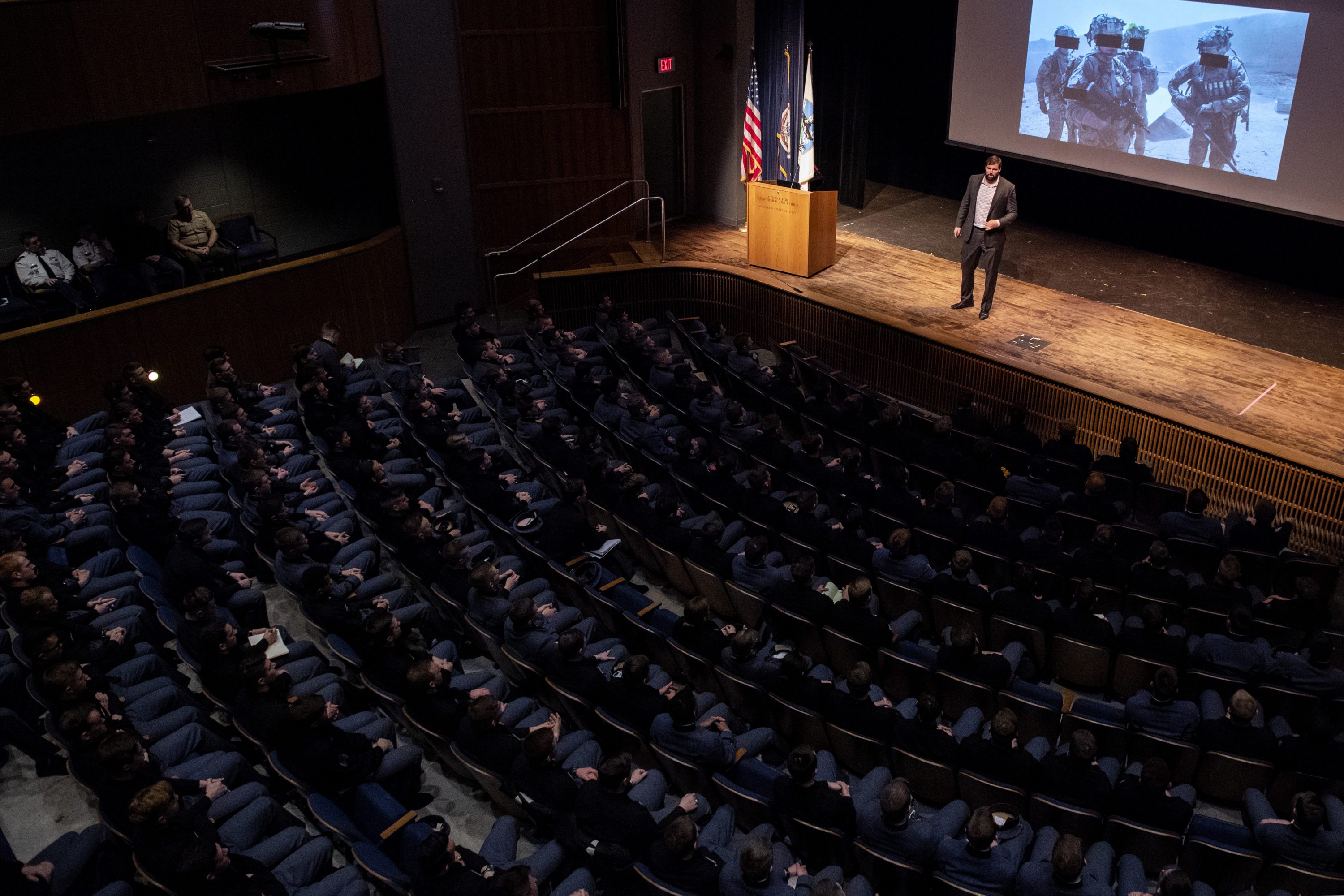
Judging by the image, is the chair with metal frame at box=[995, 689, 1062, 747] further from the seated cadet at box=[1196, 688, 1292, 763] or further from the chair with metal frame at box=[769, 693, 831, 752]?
the chair with metal frame at box=[769, 693, 831, 752]

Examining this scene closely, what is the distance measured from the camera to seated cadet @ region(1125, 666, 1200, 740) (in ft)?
16.7

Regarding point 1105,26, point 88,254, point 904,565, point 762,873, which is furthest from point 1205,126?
point 88,254

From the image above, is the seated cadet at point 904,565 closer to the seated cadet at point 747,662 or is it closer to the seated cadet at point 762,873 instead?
the seated cadet at point 747,662

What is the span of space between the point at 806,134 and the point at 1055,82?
2.73m

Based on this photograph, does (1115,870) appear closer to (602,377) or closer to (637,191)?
(602,377)

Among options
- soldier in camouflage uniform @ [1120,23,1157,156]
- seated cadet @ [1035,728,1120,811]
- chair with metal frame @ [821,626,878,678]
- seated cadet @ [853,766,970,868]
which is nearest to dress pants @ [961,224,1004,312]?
soldier in camouflage uniform @ [1120,23,1157,156]

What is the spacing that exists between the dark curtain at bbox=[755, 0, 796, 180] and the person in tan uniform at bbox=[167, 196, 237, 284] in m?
5.96

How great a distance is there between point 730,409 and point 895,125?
23.5ft

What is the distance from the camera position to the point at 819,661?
611cm

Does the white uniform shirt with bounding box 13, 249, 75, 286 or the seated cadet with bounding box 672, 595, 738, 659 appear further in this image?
the white uniform shirt with bounding box 13, 249, 75, 286

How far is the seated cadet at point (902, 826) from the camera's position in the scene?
175 inches

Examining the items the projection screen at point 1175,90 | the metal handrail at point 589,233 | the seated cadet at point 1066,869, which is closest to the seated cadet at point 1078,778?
the seated cadet at point 1066,869

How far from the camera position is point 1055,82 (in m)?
10.5

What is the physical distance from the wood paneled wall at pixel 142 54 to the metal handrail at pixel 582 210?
101 inches
